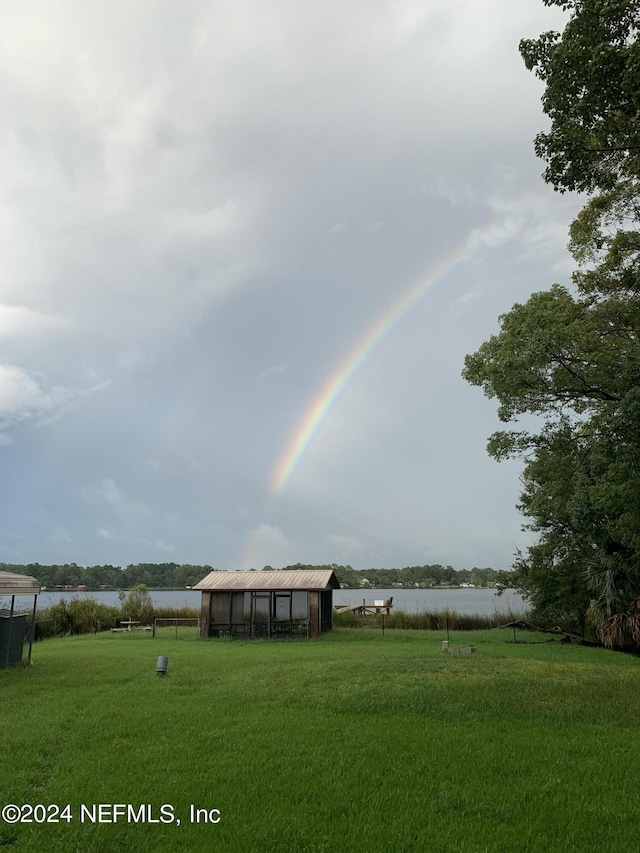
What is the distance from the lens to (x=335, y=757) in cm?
700

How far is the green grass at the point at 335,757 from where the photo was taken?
5094 millimetres

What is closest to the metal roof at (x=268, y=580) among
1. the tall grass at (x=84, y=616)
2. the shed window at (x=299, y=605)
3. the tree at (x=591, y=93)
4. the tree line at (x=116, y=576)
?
the shed window at (x=299, y=605)

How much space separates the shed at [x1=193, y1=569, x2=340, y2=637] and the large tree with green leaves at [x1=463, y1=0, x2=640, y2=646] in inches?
469

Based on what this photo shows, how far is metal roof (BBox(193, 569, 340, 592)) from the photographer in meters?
26.3

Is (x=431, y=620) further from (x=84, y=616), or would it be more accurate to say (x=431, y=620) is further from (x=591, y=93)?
(x=591, y=93)

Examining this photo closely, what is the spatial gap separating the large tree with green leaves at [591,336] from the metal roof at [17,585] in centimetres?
1400

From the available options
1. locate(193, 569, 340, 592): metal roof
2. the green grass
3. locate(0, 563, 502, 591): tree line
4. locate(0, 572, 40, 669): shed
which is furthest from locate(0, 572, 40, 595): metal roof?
locate(0, 563, 502, 591): tree line

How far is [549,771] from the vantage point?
6570mm

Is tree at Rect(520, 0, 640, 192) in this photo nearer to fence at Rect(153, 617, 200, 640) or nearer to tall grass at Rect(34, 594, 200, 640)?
fence at Rect(153, 617, 200, 640)

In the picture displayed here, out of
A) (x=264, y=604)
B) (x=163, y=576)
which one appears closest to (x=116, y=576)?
(x=163, y=576)

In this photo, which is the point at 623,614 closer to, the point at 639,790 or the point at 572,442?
the point at 572,442

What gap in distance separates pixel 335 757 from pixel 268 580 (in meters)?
20.7

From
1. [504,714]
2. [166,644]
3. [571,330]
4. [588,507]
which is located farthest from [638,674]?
[166,644]

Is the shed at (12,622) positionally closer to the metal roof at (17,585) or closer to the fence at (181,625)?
the metal roof at (17,585)
